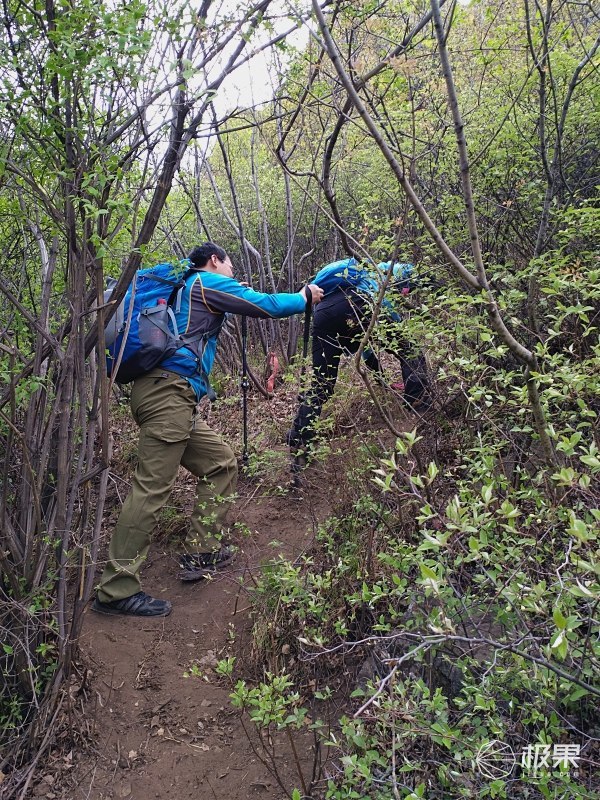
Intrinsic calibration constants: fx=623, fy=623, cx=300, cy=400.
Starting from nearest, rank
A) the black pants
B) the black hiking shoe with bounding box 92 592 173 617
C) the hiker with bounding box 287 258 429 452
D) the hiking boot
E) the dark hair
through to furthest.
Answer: the hiking boot → the black hiking shoe with bounding box 92 592 173 617 → the dark hair → the hiker with bounding box 287 258 429 452 → the black pants

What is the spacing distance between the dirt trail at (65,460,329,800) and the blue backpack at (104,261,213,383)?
1.29m

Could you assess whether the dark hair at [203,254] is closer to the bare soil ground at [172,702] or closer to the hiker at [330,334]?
the hiker at [330,334]

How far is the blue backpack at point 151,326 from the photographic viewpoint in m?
3.62

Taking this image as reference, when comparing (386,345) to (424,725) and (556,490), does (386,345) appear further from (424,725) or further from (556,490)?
(424,725)

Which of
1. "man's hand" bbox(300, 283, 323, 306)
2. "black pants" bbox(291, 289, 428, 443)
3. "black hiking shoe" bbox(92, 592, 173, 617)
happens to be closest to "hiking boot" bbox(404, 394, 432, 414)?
"black pants" bbox(291, 289, 428, 443)

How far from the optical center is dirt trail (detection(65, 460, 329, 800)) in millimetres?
2662

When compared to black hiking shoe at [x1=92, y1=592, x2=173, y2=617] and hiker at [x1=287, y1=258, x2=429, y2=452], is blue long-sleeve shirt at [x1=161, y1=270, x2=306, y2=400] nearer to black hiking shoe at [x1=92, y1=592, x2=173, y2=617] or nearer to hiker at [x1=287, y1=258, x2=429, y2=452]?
hiker at [x1=287, y1=258, x2=429, y2=452]

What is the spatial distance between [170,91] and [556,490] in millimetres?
2143

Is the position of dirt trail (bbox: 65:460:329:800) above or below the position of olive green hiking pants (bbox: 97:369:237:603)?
below

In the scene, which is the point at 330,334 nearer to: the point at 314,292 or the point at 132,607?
the point at 314,292

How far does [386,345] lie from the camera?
11.3 feet

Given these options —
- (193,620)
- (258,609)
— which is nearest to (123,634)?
(193,620)

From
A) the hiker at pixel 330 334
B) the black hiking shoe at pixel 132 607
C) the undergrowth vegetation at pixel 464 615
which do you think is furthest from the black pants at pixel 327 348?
the black hiking shoe at pixel 132 607

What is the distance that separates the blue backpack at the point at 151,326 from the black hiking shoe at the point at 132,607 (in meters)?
1.33
